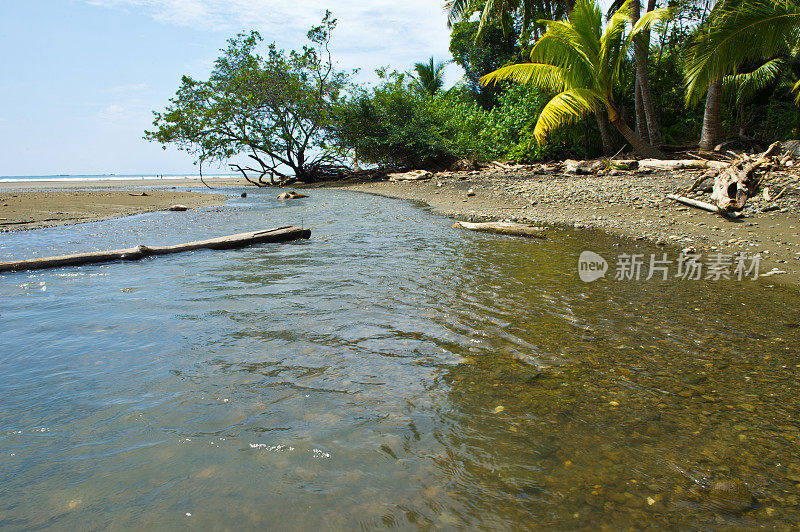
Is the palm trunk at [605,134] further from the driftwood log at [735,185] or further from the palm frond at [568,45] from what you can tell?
the driftwood log at [735,185]

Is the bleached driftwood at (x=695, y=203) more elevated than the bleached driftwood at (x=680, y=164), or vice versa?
the bleached driftwood at (x=680, y=164)

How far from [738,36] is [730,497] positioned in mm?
12995

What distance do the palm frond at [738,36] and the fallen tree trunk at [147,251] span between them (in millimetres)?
11099

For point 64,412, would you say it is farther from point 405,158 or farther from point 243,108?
point 243,108

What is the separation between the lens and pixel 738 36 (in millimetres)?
10789

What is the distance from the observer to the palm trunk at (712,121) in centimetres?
1306

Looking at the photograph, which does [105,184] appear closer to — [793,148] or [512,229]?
[512,229]

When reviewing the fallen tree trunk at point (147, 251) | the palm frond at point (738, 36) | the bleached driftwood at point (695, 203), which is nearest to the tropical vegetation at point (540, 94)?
the palm frond at point (738, 36)

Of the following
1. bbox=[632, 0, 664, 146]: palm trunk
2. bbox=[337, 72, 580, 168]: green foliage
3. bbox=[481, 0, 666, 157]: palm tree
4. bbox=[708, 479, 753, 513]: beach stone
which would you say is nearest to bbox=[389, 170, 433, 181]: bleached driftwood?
bbox=[337, 72, 580, 168]: green foliage

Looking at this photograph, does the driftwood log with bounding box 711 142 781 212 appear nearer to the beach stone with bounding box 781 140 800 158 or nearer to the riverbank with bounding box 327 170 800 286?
the riverbank with bounding box 327 170 800 286

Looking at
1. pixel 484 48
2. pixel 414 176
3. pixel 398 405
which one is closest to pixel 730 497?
pixel 398 405

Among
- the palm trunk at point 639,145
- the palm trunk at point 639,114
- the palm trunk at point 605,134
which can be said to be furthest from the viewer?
the palm trunk at point 605,134

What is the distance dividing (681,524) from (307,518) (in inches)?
57.8

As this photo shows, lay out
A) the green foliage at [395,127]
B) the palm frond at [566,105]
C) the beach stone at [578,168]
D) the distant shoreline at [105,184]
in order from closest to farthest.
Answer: the beach stone at [578,168]
the palm frond at [566,105]
the green foliage at [395,127]
the distant shoreline at [105,184]
